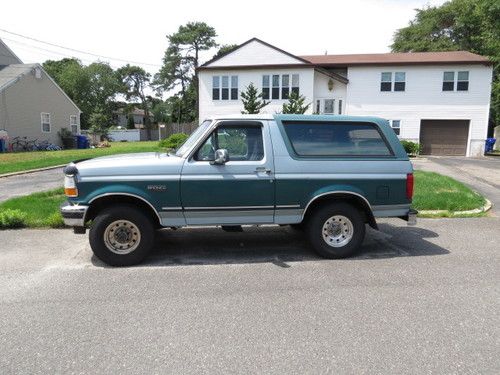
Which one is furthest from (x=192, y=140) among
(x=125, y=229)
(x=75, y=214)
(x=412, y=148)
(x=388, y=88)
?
(x=388, y=88)

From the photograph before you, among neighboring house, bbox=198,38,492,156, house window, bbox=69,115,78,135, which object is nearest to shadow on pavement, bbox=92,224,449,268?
neighboring house, bbox=198,38,492,156

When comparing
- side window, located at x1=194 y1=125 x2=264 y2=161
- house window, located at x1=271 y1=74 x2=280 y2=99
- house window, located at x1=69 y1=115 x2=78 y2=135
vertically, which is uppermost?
house window, located at x1=271 y1=74 x2=280 y2=99

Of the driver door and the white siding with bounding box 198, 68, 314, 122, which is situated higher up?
the white siding with bounding box 198, 68, 314, 122

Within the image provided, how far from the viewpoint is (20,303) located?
4254 millimetres

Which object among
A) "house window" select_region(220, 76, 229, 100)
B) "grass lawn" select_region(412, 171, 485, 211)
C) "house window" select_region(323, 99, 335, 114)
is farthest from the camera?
"house window" select_region(220, 76, 229, 100)

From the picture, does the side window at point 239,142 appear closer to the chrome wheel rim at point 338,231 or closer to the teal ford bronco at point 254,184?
the teal ford bronco at point 254,184

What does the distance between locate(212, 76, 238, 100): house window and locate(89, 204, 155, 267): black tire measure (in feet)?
76.2

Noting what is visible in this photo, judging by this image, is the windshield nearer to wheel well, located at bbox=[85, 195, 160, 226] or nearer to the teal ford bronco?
the teal ford bronco

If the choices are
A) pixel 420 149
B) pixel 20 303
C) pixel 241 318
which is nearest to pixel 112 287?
pixel 20 303

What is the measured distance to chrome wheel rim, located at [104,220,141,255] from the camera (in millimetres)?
5375

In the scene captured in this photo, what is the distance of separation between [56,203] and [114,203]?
4.10 metres

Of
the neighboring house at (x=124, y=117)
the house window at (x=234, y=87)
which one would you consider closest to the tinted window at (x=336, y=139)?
the house window at (x=234, y=87)

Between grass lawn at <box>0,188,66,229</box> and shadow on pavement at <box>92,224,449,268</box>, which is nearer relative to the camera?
shadow on pavement at <box>92,224,449,268</box>

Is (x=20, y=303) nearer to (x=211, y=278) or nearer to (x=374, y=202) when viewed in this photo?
(x=211, y=278)
